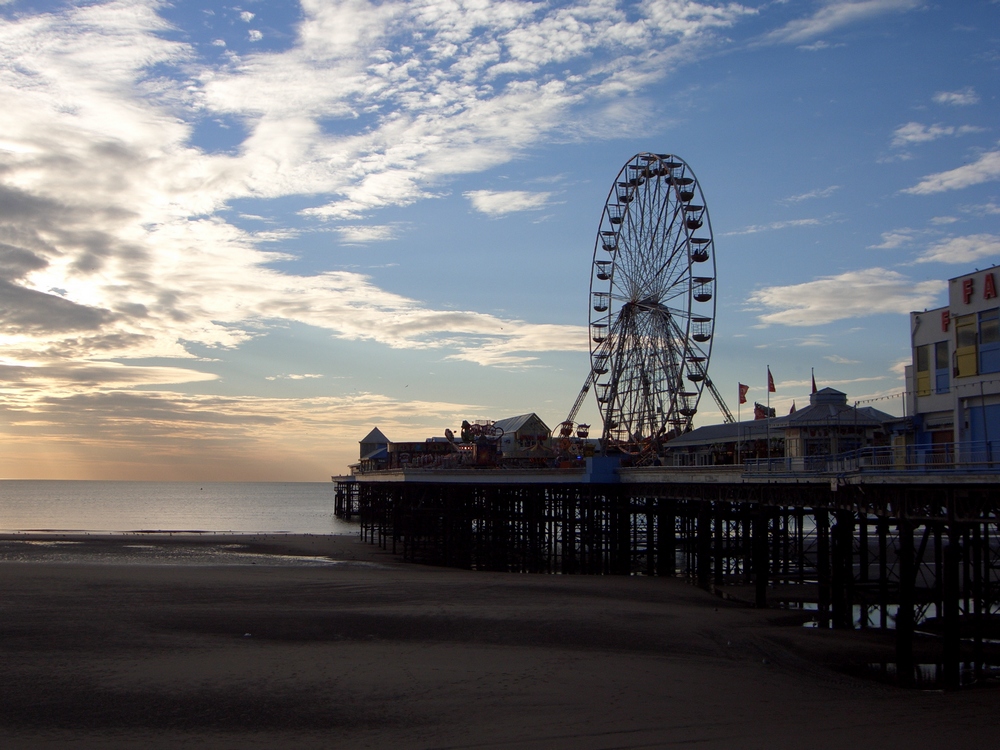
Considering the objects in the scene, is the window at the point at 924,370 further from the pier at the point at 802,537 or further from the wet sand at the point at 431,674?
the wet sand at the point at 431,674

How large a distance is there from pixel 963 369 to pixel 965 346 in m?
0.57

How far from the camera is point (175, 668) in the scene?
56.6 feet

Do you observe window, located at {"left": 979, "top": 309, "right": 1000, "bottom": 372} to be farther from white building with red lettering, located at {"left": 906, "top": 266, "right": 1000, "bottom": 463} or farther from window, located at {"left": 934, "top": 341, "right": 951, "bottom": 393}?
window, located at {"left": 934, "top": 341, "right": 951, "bottom": 393}

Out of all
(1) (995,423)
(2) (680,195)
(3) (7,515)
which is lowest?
(3) (7,515)

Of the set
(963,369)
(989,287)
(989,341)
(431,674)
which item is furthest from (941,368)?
(431,674)

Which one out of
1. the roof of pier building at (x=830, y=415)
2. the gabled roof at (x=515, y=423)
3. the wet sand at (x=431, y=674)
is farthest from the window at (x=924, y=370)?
the gabled roof at (x=515, y=423)

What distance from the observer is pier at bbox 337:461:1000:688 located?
60.8 ft

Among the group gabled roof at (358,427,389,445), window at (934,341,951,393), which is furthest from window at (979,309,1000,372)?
gabled roof at (358,427,389,445)

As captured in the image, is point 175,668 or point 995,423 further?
point 995,423

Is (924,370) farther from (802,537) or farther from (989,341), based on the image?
(802,537)

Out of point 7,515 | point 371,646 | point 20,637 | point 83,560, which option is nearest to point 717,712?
point 371,646

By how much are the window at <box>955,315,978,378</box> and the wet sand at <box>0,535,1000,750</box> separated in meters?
7.01

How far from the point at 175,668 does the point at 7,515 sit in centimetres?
9284

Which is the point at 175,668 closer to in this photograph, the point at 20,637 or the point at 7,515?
the point at 20,637
